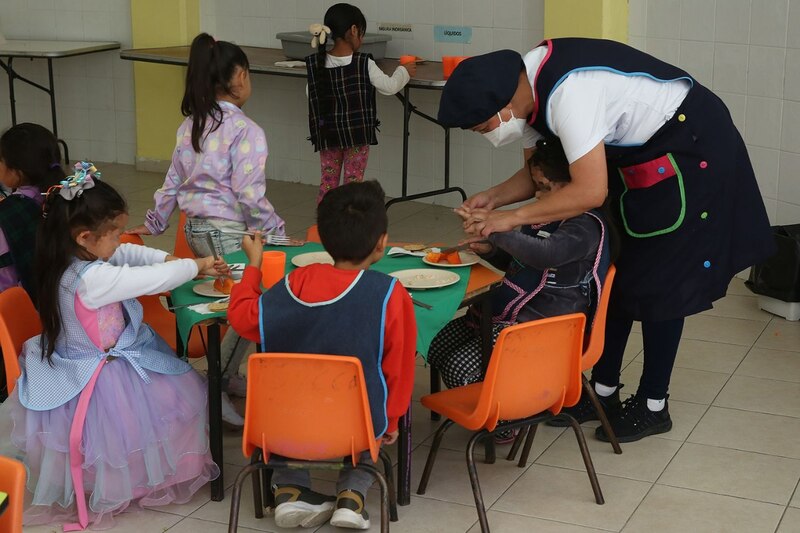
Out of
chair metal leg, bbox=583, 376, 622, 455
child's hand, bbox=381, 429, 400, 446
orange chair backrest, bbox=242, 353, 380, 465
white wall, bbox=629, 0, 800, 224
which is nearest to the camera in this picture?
orange chair backrest, bbox=242, 353, 380, 465

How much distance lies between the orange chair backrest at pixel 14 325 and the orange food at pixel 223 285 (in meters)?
0.52

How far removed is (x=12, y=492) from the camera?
5.76 ft

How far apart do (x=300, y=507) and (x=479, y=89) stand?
3.82ft

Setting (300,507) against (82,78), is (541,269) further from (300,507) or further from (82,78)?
(82,78)

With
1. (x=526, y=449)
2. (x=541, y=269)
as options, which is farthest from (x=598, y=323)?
(x=526, y=449)

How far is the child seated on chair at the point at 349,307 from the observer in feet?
8.08

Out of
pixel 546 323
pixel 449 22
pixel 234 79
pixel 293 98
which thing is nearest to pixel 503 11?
pixel 449 22

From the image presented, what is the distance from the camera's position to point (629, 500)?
290 cm

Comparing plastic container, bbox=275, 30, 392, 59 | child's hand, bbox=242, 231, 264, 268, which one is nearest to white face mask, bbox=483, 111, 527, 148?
child's hand, bbox=242, 231, 264, 268

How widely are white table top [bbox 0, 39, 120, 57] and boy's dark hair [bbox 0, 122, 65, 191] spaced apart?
358 cm

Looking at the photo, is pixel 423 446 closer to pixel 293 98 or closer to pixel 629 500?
pixel 629 500

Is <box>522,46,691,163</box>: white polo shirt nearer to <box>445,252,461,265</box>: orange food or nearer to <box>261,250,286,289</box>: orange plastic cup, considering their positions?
<box>445,252,461,265</box>: orange food

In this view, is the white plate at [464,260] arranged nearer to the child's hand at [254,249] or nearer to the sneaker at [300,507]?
the child's hand at [254,249]

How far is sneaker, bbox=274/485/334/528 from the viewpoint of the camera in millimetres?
2656
